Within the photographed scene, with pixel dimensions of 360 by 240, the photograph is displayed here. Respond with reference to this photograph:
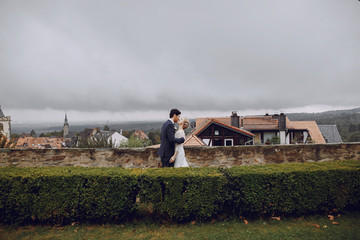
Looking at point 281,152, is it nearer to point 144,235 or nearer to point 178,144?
point 178,144

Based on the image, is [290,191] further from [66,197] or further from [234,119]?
[234,119]

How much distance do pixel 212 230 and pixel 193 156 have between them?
299 cm

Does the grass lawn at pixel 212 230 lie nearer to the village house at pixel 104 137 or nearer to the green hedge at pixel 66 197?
the green hedge at pixel 66 197

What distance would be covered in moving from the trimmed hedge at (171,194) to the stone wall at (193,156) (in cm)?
235

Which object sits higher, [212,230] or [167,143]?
[167,143]

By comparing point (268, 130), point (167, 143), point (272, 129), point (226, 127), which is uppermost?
point (226, 127)

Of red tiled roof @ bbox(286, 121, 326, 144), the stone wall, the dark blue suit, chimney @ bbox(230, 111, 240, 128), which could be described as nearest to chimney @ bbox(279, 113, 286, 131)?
red tiled roof @ bbox(286, 121, 326, 144)

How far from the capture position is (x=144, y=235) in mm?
3551

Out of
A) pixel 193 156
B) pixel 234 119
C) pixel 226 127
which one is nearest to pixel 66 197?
pixel 193 156

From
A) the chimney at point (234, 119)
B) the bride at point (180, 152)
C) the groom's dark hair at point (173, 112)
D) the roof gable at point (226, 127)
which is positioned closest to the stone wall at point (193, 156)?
the bride at point (180, 152)

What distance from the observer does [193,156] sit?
6.51 m

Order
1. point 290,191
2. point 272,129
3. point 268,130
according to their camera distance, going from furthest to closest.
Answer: point 268,130 < point 272,129 < point 290,191

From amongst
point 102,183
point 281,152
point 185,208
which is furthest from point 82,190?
point 281,152

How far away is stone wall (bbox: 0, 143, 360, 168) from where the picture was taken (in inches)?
251
